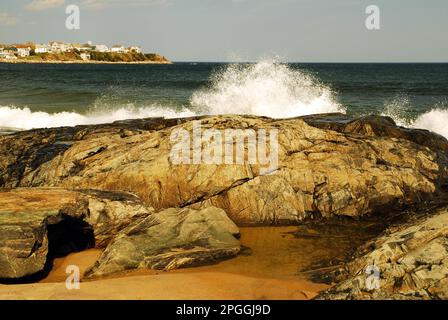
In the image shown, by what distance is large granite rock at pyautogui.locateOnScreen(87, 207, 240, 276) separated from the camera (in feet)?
22.8

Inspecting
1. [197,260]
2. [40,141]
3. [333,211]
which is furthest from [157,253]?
[40,141]

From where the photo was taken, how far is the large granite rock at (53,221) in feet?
21.4

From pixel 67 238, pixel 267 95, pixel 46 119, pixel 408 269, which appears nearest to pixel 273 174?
pixel 67 238

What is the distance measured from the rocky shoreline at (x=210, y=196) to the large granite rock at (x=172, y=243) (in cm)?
2

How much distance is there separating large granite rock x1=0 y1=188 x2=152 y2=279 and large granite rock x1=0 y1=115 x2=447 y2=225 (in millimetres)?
1097

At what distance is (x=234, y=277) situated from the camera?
252 inches

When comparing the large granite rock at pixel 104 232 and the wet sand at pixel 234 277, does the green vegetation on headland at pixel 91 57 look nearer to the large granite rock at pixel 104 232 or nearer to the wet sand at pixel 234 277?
the large granite rock at pixel 104 232

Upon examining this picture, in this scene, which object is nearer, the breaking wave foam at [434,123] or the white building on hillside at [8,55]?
the breaking wave foam at [434,123]

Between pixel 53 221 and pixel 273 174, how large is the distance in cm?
440

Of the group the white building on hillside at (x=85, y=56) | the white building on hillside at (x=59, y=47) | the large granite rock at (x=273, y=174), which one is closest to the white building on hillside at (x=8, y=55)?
the white building on hillside at (x=59, y=47)

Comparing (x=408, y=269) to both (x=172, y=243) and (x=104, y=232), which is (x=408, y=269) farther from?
(x=104, y=232)

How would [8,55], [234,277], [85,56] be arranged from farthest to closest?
1. [85,56]
2. [8,55]
3. [234,277]

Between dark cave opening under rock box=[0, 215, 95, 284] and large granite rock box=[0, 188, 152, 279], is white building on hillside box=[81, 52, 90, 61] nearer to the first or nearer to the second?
large granite rock box=[0, 188, 152, 279]
